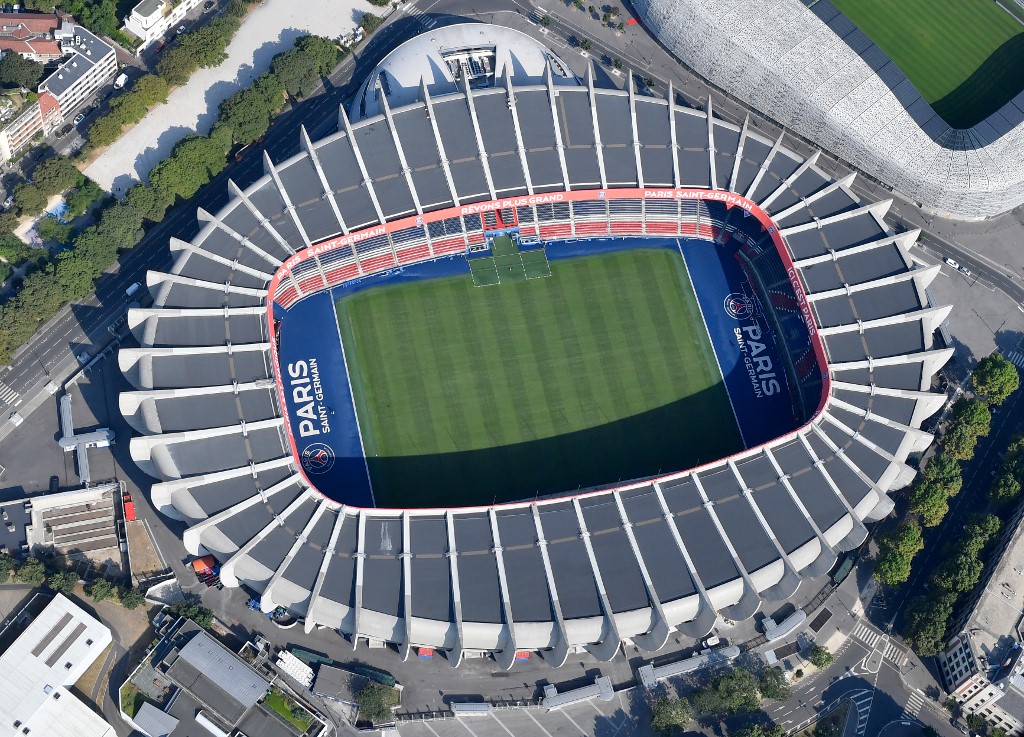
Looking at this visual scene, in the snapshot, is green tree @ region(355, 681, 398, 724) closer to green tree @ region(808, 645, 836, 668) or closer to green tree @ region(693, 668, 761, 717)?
green tree @ region(693, 668, 761, 717)

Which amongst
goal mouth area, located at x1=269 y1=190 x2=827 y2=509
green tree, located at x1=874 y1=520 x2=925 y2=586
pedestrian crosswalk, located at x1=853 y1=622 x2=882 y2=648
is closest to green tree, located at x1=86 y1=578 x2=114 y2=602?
goal mouth area, located at x1=269 y1=190 x2=827 y2=509

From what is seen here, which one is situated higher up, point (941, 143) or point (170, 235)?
point (941, 143)

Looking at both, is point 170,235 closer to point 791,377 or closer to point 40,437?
point 40,437

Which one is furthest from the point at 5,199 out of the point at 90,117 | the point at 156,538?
the point at 156,538

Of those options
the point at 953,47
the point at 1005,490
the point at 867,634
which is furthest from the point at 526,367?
the point at 953,47

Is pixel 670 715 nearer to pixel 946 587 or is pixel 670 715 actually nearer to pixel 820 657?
pixel 820 657
